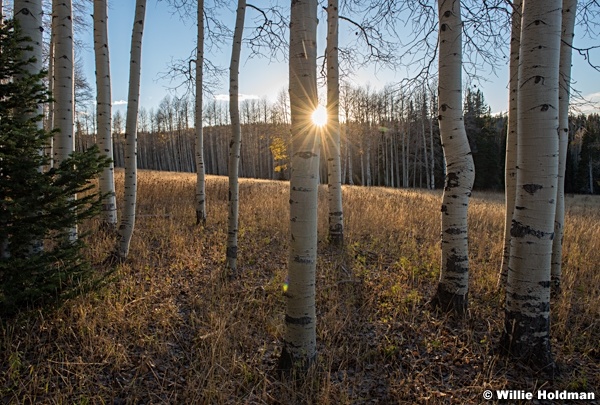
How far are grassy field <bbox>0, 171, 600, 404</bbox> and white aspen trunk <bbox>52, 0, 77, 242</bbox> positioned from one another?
160 cm

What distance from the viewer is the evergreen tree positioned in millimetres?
2730

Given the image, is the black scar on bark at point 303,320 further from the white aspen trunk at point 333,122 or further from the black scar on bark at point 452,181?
→ the white aspen trunk at point 333,122

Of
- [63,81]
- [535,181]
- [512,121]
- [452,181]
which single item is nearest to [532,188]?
[535,181]

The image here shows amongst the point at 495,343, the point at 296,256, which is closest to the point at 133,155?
the point at 296,256

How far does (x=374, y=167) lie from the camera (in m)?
36.5

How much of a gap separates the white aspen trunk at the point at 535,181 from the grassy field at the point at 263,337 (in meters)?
0.42

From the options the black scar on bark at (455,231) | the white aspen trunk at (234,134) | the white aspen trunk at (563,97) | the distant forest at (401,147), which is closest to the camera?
the black scar on bark at (455,231)

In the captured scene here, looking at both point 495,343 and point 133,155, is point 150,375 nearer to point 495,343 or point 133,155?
point 495,343

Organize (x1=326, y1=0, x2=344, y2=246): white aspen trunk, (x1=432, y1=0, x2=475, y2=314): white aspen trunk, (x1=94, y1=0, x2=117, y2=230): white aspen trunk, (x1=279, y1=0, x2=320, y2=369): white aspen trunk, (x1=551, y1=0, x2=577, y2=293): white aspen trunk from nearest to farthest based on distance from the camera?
(x1=279, y1=0, x2=320, y2=369): white aspen trunk, (x1=432, y1=0, x2=475, y2=314): white aspen trunk, (x1=551, y1=0, x2=577, y2=293): white aspen trunk, (x1=94, y1=0, x2=117, y2=230): white aspen trunk, (x1=326, y1=0, x2=344, y2=246): white aspen trunk

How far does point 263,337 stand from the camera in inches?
132

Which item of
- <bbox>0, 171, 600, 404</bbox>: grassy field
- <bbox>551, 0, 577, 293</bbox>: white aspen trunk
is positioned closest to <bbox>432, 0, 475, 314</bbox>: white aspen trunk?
<bbox>0, 171, 600, 404</bbox>: grassy field

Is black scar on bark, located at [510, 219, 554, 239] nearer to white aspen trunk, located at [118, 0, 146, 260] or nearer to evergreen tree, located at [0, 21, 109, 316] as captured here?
evergreen tree, located at [0, 21, 109, 316]

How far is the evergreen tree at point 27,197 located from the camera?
8.96ft

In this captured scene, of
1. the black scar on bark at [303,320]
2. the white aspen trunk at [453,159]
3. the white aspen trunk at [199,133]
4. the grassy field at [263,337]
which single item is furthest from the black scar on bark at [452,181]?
the white aspen trunk at [199,133]
